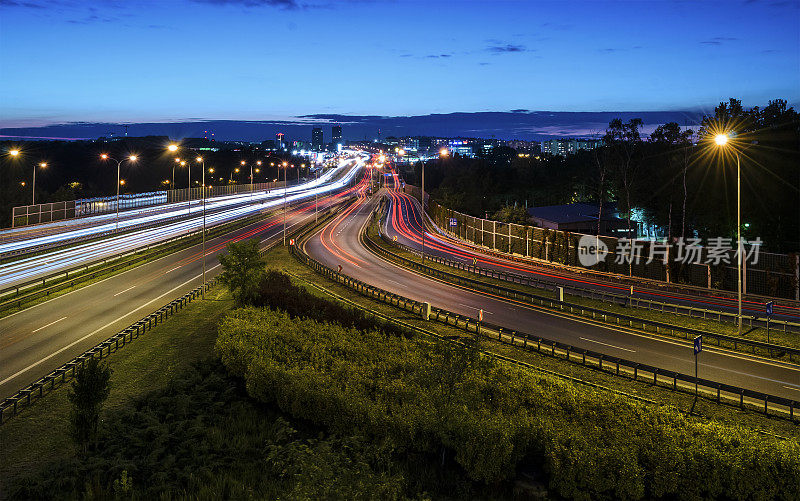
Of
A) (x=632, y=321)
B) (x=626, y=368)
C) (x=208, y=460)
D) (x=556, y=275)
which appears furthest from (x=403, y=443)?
(x=556, y=275)

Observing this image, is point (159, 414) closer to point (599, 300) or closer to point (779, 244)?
point (599, 300)

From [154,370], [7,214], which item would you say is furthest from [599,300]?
[7,214]

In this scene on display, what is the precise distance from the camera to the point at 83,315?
32.1 metres

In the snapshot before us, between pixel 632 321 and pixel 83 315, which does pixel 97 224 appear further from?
pixel 632 321

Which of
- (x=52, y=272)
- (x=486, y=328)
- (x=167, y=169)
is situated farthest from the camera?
(x=167, y=169)

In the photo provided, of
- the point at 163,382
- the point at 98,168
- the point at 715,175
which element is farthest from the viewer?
the point at 98,168

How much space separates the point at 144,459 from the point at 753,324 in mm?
28841

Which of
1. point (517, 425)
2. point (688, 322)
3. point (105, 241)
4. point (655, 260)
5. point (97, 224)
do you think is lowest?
point (517, 425)

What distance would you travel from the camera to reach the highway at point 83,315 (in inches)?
949

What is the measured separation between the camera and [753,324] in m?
29.4

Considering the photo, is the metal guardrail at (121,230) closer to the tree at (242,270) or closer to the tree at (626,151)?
the tree at (242,270)

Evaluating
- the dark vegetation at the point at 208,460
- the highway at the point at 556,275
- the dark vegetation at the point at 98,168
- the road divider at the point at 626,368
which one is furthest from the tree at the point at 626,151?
the dark vegetation at the point at 98,168

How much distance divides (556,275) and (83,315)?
3478cm

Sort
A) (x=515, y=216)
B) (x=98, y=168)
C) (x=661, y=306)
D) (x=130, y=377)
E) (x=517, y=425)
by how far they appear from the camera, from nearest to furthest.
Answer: (x=517, y=425), (x=130, y=377), (x=661, y=306), (x=515, y=216), (x=98, y=168)
